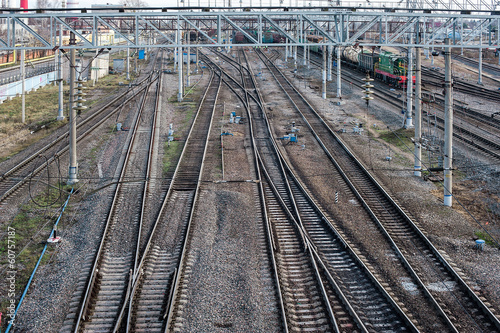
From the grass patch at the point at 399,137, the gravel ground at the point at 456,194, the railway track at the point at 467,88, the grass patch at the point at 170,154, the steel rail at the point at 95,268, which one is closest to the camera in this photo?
the steel rail at the point at 95,268

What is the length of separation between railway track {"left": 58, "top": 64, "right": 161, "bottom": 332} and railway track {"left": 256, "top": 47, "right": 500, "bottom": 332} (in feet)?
21.6

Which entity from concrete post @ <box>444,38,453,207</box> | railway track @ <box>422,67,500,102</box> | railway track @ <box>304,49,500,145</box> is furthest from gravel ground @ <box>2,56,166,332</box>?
railway track @ <box>422,67,500,102</box>

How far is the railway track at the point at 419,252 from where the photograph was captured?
9.86 metres

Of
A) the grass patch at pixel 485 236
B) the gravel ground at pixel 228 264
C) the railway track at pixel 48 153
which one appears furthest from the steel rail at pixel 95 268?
the grass patch at pixel 485 236

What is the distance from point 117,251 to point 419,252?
7.63 m

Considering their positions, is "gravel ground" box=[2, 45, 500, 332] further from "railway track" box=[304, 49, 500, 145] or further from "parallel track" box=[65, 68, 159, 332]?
"railway track" box=[304, 49, 500, 145]

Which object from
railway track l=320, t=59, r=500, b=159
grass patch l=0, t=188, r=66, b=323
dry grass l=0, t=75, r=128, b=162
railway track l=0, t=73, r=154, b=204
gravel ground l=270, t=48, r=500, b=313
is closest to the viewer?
grass patch l=0, t=188, r=66, b=323

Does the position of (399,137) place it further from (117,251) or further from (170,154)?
(117,251)

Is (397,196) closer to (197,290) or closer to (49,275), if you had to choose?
(197,290)

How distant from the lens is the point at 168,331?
920 cm

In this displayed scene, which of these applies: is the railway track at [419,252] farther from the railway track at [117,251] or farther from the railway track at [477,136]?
the railway track at [117,251]

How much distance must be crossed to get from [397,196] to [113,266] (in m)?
9.76

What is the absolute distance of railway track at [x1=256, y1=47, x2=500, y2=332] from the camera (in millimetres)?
9859

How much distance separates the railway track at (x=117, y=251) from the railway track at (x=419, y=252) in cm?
659
